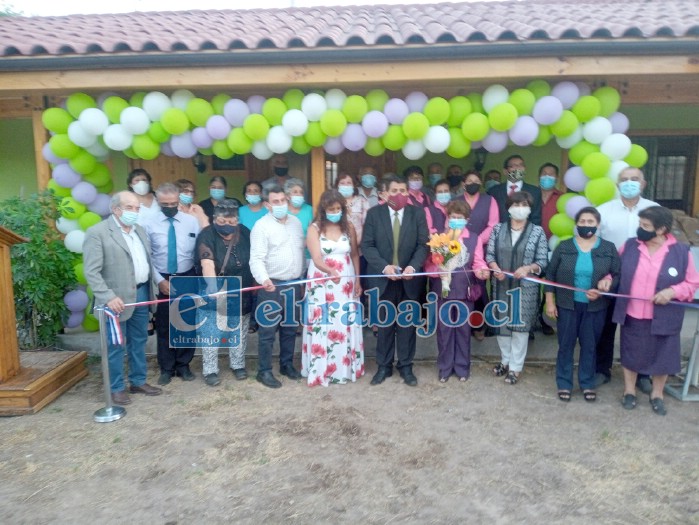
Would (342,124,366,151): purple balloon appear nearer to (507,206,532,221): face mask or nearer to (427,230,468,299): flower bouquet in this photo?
(427,230,468,299): flower bouquet

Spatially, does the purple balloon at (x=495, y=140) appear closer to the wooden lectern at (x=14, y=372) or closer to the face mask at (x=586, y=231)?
the face mask at (x=586, y=231)

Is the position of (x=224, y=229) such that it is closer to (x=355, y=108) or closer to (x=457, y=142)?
(x=355, y=108)

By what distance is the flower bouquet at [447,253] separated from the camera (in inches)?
172

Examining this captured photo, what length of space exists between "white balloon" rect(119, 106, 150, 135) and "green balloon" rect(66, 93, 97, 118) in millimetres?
454

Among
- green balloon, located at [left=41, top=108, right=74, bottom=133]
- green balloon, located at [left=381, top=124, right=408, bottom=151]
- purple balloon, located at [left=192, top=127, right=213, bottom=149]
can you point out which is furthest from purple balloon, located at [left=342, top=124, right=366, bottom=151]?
green balloon, located at [left=41, top=108, right=74, bottom=133]

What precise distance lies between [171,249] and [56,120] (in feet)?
6.47

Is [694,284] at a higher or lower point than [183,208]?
lower

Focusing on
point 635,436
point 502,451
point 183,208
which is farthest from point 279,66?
point 635,436

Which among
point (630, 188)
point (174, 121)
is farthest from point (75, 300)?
point (630, 188)

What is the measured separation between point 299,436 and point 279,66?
336cm

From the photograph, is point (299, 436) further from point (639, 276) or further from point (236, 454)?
point (639, 276)

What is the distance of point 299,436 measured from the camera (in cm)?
380

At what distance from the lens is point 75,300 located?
17.8 feet

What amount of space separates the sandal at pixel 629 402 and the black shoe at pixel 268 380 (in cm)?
296
